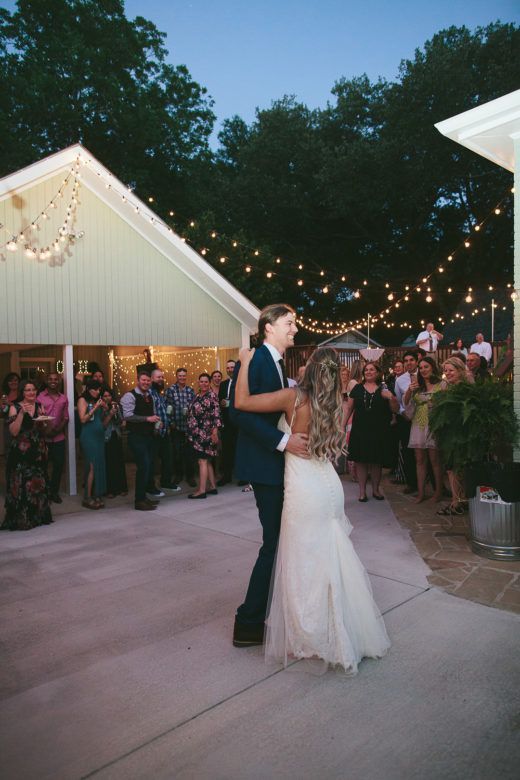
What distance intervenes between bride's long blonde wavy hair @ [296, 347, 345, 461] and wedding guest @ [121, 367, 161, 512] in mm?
4423

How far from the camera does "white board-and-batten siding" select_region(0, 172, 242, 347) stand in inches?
299

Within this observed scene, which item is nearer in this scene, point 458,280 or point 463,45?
point 463,45

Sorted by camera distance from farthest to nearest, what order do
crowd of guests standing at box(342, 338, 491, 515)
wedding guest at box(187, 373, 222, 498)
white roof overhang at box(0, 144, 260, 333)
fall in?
white roof overhang at box(0, 144, 260, 333) → wedding guest at box(187, 373, 222, 498) → crowd of guests standing at box(342, 338, 491, 515)

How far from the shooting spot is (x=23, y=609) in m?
3.79

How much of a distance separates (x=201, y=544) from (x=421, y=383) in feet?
11.6

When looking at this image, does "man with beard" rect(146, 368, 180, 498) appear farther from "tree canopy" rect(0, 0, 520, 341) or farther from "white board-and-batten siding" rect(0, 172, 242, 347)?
"tree canopy" rect(0, 0, 520, 341)

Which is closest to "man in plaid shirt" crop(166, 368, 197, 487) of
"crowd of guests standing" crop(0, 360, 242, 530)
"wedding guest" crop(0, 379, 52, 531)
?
"crowd of guests standing" crop(0, 360, 242, 530)

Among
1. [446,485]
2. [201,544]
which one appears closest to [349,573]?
[201,544]

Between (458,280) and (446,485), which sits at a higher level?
(458,280)

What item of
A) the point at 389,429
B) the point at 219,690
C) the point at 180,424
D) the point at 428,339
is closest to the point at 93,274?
the point at 180,424

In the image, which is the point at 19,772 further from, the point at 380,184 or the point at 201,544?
the point at 380,184

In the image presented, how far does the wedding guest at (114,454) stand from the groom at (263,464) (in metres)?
4.90

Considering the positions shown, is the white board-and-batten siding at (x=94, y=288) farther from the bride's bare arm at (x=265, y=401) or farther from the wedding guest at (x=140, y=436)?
the bride's bare arm at (x=265, y=401)

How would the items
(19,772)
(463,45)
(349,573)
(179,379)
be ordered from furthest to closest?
(463,45), (179,379), (349,573), (19,772)
